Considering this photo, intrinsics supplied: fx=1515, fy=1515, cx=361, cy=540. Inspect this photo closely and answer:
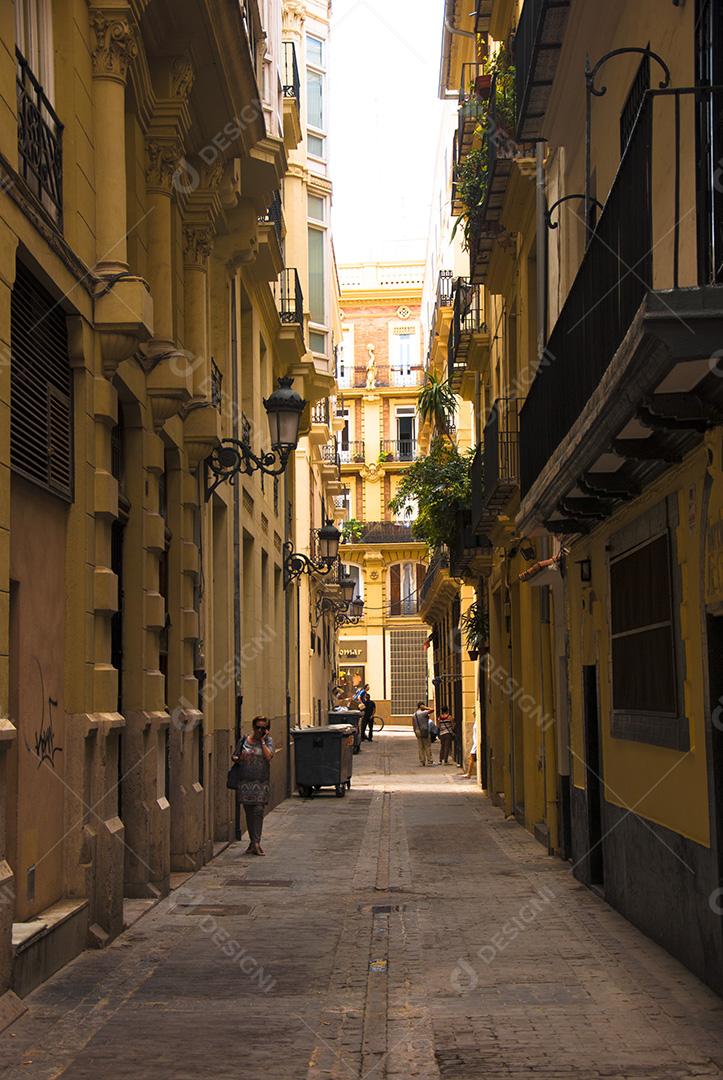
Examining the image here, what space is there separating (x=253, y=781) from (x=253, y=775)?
69 millimetres

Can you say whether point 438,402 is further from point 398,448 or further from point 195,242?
point 398,448

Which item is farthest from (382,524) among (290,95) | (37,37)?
(37,37)

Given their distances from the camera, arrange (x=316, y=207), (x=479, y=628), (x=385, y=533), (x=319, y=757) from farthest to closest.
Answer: (x=385, y=533) → (x=316, y=207) → (x=319, y=757) → (x=479, y=628)

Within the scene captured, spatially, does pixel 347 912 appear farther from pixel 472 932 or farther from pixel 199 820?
pixel 199 820

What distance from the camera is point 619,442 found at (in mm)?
9297

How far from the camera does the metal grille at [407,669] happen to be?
67.6 m

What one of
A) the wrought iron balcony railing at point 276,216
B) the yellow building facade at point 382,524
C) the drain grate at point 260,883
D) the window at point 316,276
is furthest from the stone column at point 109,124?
the yellow building facade at point 382,524

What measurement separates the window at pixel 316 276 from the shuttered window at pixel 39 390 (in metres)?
22.1

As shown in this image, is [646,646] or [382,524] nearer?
[646,646]

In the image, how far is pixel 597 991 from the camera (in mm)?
9273

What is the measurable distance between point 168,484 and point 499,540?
7734 mm

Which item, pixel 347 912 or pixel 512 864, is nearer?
pixel 347 912

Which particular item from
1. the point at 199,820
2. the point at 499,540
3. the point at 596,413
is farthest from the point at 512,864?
the point at 596,413

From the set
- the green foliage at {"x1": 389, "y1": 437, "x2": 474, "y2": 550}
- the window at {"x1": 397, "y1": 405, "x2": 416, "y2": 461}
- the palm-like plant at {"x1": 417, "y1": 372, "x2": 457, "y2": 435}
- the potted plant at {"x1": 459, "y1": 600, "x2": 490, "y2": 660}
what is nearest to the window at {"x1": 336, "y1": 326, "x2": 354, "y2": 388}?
the window at {"x1": 397, "y1": 405, "x2": 416, "y2": 461}
